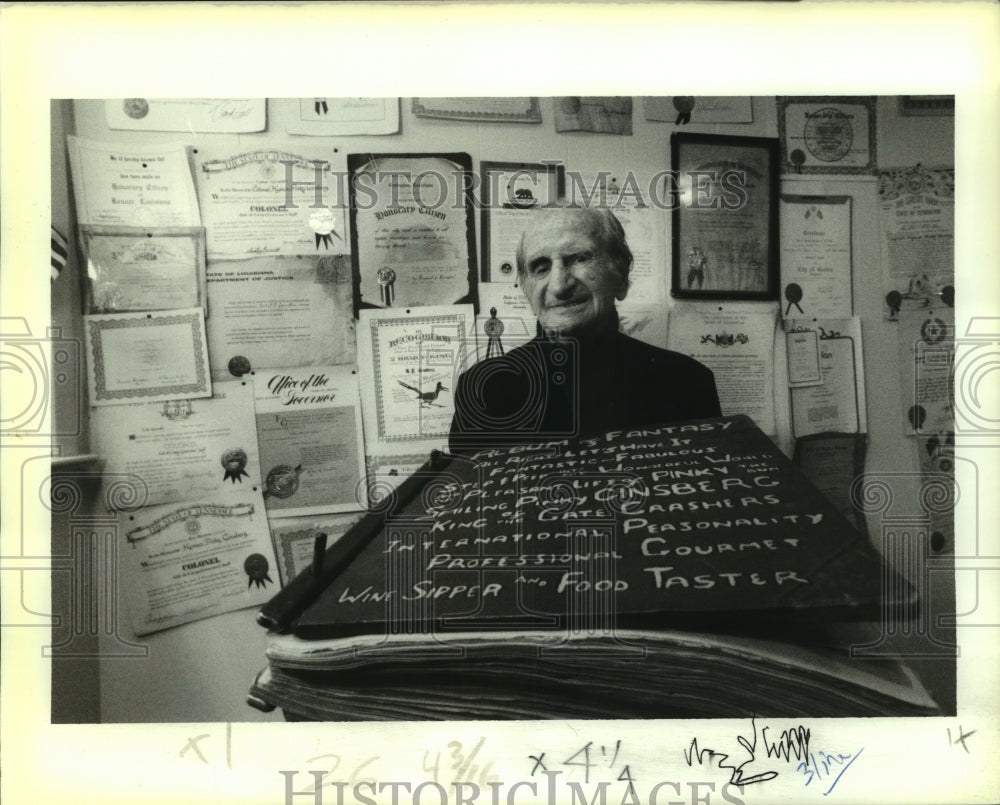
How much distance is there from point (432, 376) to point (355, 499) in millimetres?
200

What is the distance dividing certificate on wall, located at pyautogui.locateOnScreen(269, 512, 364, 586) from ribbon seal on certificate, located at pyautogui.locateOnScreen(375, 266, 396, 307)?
0.30 meters

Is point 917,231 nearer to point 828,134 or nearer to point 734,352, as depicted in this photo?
point 828,134

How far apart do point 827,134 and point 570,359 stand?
1.54ft

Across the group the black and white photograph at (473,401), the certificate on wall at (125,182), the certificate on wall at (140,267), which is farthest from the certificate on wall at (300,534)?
the certificate on wall at (125,182)

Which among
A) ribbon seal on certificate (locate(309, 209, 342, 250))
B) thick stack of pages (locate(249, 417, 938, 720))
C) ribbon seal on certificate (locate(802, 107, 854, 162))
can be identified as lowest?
thick stack of pages (locate(249, 417, 938, 720))

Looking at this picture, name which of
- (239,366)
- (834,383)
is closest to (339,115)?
(239,366)

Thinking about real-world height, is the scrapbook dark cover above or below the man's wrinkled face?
below

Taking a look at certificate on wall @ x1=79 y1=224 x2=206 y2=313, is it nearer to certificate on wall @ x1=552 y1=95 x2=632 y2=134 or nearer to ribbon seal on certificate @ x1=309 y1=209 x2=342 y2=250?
ribbon seal on certificate @ x1=309 y1=209 x2=342 y2=250

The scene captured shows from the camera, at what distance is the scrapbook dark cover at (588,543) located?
934 millimetres

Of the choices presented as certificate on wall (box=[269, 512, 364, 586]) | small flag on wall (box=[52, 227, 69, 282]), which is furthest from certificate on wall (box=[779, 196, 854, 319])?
small flag on wall (box=[52, 227, 69, 282])

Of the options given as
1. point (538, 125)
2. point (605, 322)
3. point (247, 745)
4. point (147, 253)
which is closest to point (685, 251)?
point (605, 322)

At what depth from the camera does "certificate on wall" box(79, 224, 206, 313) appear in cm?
104

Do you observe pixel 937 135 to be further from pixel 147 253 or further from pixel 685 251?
pixel 147 253

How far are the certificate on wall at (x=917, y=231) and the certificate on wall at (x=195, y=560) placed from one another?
94 centimetres
